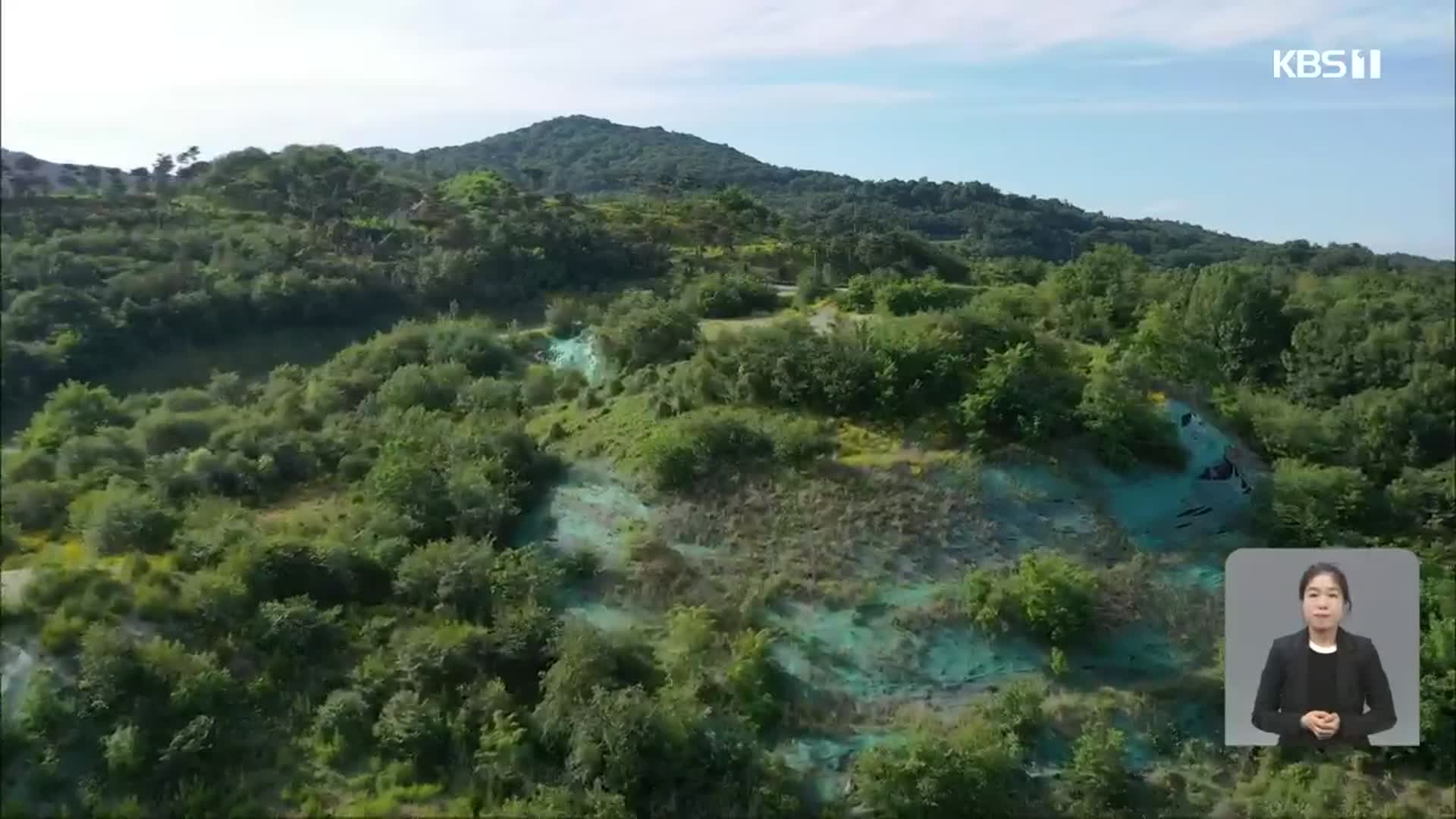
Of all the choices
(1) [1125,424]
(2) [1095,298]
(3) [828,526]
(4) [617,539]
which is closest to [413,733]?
(4) [617,539]

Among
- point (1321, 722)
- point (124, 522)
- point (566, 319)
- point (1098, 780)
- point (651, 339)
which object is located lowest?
point (1098, 780)

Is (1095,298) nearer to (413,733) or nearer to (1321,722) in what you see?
(1321,722)

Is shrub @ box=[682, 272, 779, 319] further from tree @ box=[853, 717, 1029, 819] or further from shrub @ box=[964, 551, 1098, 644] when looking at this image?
tree @ box=[853, 717, 1029, 819]

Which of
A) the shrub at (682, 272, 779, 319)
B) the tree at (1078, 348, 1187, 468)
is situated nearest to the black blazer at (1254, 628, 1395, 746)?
the tree at (1078, 348, 1187, 468)

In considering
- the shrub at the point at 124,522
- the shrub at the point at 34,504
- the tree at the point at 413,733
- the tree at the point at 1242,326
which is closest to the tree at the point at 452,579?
the tree at the point at 413,733

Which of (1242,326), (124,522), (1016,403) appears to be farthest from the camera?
(1242,326)
